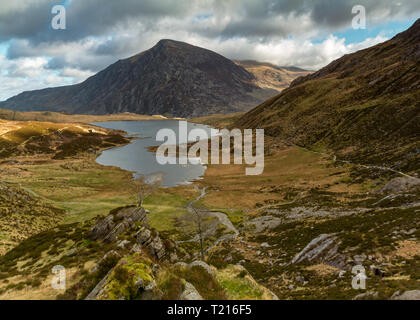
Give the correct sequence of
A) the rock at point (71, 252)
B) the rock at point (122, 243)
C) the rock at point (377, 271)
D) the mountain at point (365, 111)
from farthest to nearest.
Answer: the mountain at point (365, 111) < the rock at point (71, 252) < the rock at point (122, 243) < the rock at point (377, 271)

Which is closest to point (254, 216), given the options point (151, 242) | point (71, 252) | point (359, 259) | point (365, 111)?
point (151, 242)

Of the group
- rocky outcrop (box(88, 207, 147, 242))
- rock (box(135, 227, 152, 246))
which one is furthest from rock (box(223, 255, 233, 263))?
rocky outcrop (box(88, 207, 147, 242))

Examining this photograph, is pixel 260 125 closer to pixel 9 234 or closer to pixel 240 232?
pixel 240 232

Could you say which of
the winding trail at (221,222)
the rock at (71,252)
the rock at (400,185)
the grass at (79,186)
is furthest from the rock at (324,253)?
the grass at (79,186)

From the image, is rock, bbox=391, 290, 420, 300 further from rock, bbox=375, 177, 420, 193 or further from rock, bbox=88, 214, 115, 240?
rock, bbox=375, 177, 420, 193

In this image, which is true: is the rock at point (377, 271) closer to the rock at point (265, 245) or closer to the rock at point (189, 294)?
the rock at point (189, 294)

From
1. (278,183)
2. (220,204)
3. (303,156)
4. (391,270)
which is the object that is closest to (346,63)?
(303,156)
